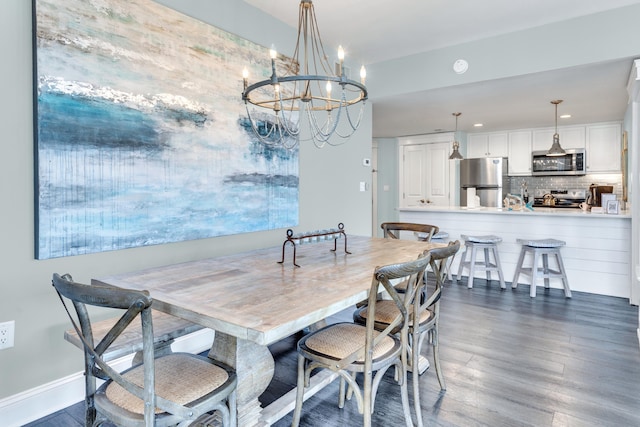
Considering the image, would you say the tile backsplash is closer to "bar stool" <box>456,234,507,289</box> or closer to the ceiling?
the ceiling

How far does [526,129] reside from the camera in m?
6.69

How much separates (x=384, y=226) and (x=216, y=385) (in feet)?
7.01

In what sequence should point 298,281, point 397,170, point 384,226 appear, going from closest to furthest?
point 298,281, point 384,226, point 397,170

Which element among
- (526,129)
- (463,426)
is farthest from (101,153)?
(526,129)

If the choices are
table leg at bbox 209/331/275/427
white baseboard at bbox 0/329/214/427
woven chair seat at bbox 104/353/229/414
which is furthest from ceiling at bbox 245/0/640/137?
white baseboard at bbox 0/329/214/427

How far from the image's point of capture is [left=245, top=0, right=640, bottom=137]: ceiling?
2.97m

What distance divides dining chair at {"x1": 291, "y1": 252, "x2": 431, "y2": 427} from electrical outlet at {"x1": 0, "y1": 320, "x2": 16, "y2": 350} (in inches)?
56.0

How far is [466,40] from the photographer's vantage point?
3633mm

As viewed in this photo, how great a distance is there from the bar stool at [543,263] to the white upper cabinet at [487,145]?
3109 millimetres

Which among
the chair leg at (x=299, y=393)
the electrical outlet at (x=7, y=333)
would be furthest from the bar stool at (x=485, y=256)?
the electrical outlet at (x=7, y=333)

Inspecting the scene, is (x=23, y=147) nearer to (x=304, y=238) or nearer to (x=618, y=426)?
(x=304, y=238)

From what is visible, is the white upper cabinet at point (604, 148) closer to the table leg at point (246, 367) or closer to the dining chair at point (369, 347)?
the dining chair at point (369, 347)

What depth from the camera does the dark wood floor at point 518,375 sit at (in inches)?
74.2

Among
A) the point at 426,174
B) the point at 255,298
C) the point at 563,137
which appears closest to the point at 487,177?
the point at 426,174
